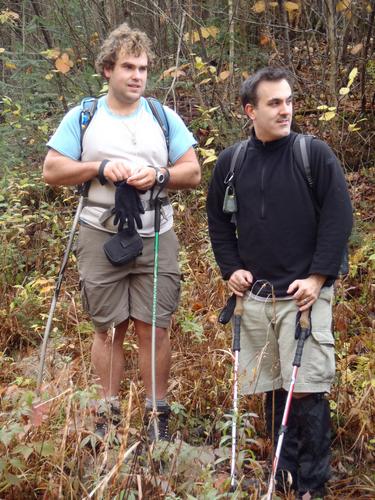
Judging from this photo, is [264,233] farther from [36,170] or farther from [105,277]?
[36,170]

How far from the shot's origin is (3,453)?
129 inches

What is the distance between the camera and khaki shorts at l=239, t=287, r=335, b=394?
11.4ft

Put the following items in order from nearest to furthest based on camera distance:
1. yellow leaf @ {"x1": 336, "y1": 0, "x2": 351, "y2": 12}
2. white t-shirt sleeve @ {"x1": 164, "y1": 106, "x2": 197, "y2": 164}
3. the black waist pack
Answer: the black waist pack
white t-shirt sleeve @ {"x1": 164, "y1": 106, "x2": 197, "y2": 164}
yellow leaf @ {"x1": 336, "y1": 0, "x2": 351, "y2": 12}

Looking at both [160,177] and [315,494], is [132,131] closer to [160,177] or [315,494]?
[160,177]

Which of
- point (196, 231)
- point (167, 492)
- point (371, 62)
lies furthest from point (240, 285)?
point (371, 62)

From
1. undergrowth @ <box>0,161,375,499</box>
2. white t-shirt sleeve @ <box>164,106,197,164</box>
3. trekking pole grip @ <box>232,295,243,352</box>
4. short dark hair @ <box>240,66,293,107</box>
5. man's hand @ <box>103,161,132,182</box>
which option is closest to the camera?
undergrowth @ <box>0,161,375,499</box>

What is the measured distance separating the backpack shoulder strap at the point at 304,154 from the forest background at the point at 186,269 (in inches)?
49.1

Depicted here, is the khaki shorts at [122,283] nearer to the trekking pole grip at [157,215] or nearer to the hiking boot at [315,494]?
the trekking pole grip at [157,215]

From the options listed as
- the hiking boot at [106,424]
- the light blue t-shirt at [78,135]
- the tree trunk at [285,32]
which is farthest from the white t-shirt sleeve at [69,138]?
the tree trunk at [285,32]

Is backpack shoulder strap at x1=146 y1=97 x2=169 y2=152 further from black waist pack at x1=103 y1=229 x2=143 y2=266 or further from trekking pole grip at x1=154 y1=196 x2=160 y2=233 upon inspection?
black waist pack at x1=103 y1=229 x2=143 y2=266

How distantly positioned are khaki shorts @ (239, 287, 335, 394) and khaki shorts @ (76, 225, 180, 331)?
59cm

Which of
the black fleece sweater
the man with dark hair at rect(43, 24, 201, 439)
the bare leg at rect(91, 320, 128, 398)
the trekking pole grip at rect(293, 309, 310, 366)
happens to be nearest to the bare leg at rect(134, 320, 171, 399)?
the man with dark hair at rect(43, 24, 201, 439)

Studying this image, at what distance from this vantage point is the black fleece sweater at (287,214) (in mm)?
3398

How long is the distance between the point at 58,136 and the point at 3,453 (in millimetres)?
1792
